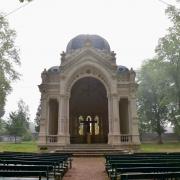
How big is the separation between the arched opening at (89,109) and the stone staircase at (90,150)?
289 inches

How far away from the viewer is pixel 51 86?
97.4ft

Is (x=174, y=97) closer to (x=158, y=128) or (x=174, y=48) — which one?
(x=174, y=48)

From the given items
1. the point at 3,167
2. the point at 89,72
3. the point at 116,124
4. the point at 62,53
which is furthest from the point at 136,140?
the point at 3,167

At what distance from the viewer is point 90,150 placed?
24.9 metres

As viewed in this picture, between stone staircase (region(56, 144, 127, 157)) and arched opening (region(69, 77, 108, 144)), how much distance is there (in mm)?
7351

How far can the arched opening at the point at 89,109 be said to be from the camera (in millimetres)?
33906

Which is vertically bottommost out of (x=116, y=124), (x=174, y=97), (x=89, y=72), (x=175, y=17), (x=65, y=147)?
(x=65, y=147)

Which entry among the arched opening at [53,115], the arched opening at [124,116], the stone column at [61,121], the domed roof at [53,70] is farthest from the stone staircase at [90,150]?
the domed roof at [53,70]

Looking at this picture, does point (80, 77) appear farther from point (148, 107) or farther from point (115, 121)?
point (148, 107)

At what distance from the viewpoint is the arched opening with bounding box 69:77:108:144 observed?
3391cm

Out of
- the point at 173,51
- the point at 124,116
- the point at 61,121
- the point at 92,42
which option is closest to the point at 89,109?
the point at 124,116

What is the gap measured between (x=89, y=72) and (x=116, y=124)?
20.8 feet

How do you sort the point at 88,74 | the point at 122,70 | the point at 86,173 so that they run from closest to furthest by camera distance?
the point at 86,173 < the point at 88,74 < the point at 122,70

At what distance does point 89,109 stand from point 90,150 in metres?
9.88
